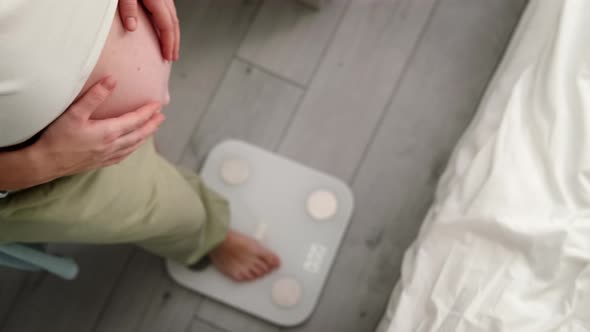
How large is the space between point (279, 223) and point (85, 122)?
598mm

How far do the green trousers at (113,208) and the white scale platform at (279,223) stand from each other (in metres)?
0.22

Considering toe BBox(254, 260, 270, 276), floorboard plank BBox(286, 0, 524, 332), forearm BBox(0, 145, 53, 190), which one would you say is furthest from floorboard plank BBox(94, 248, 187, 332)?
forearm BBox(0, 145, 53, 190)

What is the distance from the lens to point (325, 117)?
1.06m

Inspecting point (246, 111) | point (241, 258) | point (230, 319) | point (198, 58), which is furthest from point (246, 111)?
point (230, 319)

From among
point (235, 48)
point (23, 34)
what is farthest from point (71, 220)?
point (235, 48)

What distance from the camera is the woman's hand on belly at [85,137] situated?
45cm

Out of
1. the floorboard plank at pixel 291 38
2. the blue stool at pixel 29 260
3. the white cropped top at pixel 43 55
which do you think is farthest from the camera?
the floorboard plank at pixel 291 38

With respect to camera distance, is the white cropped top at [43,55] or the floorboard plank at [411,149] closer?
the white cropped top at [43,55]

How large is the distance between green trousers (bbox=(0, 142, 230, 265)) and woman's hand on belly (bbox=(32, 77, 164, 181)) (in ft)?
0.16

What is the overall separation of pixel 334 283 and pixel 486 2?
0.63 meters

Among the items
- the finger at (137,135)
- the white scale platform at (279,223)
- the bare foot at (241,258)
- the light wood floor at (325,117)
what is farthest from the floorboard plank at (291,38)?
the finger at (137,135)

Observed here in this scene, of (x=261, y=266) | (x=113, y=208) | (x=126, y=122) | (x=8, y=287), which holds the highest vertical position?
(x=126, y=122)

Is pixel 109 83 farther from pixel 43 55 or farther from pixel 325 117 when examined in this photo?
pixel 325 117

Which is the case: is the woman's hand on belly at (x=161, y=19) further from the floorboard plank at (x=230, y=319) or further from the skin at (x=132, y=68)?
the floorboard plank at (x=230, y=319)
